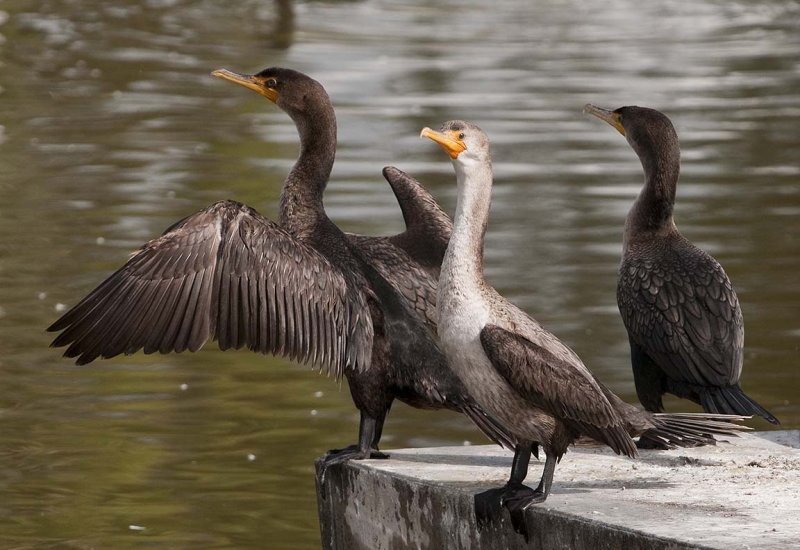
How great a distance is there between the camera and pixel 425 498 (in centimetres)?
523

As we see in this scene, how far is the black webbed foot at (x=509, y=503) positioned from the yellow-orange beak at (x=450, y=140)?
3.05 feet

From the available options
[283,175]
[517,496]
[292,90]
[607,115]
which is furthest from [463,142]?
[283,175]

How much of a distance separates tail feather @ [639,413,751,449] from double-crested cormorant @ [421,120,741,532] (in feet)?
1.11

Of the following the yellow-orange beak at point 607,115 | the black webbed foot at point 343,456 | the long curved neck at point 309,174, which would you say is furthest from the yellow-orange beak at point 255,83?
the black webbed foot at point 343,456

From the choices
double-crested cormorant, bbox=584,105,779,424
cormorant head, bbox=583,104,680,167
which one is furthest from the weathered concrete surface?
cormorant head, bbox=583,104,680,167

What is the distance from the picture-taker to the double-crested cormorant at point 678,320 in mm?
6074

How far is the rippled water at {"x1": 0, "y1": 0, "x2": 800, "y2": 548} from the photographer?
704 cm

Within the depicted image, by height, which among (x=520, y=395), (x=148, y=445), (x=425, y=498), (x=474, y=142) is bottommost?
(x=148, y=445)

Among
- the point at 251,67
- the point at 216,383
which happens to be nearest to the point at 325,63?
the point at 251,67

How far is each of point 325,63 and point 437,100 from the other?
7.35ft

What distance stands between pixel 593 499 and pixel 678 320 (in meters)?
1.40

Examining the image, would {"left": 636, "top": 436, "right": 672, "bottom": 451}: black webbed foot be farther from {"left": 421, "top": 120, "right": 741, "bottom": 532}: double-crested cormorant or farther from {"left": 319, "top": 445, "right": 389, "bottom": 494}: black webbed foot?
{"left": 319, "top": 445, "right": 389, "bottom": 494}: black webbed foot

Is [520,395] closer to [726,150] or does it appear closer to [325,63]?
[726,150]

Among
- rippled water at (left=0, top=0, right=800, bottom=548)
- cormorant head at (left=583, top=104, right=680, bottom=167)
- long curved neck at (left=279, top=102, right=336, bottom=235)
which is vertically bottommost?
rippled water at (left=0, top=0, right=800, bottom=548)
